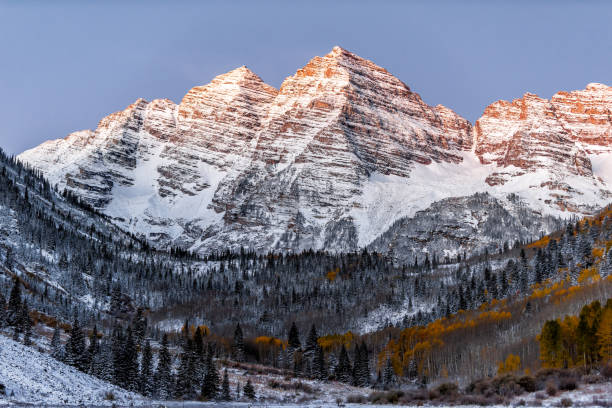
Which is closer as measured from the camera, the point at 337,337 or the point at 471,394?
the point at 471,394

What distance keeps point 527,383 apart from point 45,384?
4912 centimetres

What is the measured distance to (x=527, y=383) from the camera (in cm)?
7788

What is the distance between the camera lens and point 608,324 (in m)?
89.8

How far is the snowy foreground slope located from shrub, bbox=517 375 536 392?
41314mm

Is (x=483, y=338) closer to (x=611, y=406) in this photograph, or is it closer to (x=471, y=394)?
(x=471, y=394)

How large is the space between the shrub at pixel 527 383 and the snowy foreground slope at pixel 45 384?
136ft

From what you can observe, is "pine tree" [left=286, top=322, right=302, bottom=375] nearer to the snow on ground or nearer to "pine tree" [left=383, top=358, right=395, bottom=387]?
"pine tree" [left=383, top=358, right=395, bottom=387]

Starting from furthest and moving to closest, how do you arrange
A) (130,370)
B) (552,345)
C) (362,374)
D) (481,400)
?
(362,374) < (552,345) < (130,370) < (481,400)

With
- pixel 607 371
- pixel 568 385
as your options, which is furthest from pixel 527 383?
pixel 607 371

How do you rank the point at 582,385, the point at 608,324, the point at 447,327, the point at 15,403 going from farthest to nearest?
the point at 447,327
the point at 608,324
the point at 582,385
the point at 15,403

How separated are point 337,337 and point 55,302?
2751 inches

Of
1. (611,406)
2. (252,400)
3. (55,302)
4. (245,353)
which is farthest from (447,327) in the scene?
(611,406)

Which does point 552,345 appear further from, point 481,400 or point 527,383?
point 481,400

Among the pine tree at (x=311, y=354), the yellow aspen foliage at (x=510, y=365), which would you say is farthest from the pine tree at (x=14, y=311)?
the yellow aspen foliage at (x=510, y=365)
